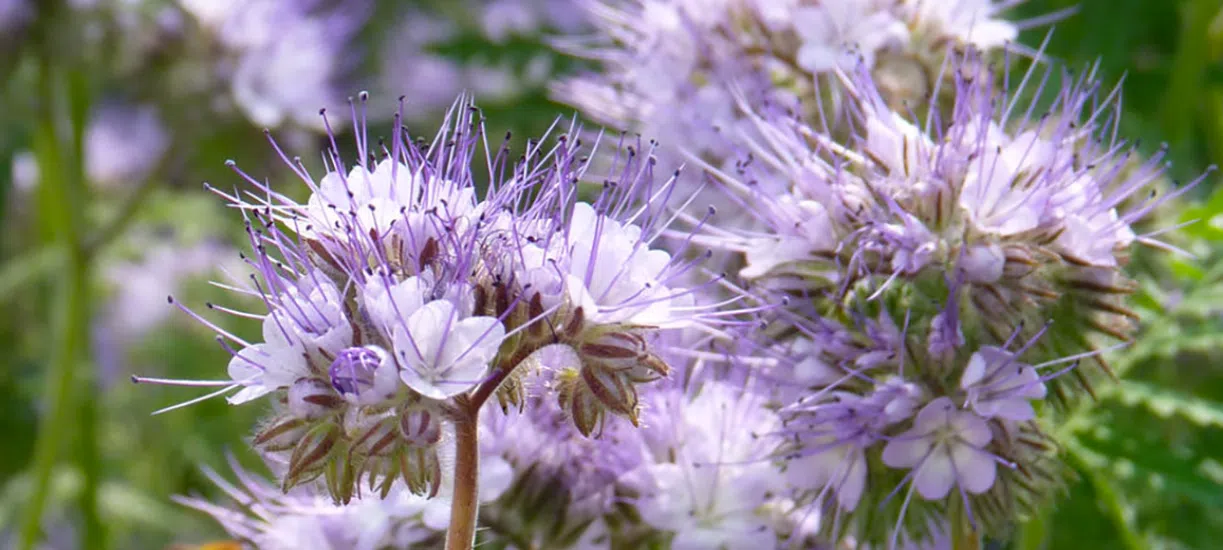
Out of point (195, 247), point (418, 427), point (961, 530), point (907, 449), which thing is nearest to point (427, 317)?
point (418, 427)

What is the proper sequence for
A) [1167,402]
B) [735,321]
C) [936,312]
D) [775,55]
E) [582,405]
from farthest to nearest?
[775,55] < [1167,402] < [936,312] < [735,321] < [582,405]

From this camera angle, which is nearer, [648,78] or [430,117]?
[648,78]

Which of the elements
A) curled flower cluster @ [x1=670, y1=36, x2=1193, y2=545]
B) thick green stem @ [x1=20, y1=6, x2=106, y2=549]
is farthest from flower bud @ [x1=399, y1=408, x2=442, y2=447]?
thick green stem @ [x1=20, y1=6, x2=106, y2=549]

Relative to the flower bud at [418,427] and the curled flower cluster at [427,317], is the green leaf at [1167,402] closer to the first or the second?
the curled flower cluster at [427,317]

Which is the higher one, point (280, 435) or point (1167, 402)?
point (1167, 402)

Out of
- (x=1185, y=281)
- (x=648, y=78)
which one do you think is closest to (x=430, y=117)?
(x=648, y=78)

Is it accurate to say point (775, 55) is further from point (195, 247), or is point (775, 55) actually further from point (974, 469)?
point (195, 247)

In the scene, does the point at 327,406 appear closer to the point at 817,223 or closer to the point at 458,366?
the point at 458,366
